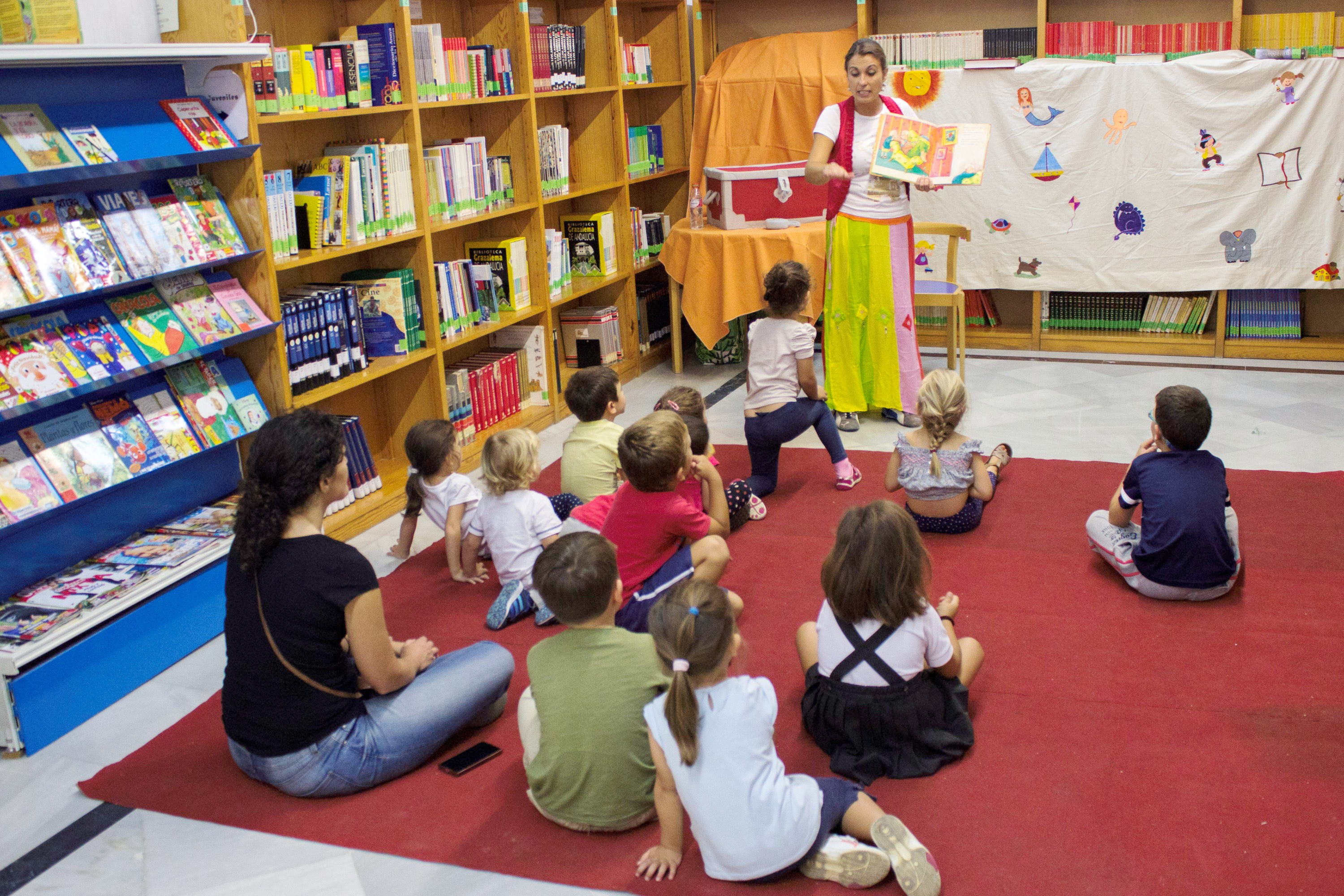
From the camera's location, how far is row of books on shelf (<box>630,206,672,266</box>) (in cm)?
610

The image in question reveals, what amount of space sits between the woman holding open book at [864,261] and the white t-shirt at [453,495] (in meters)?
2.01

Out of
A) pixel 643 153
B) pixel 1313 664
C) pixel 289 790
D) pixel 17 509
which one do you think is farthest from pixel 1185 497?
pixel 643 153

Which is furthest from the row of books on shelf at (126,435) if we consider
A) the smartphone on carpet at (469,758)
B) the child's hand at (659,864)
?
the child's hand at (659,864)

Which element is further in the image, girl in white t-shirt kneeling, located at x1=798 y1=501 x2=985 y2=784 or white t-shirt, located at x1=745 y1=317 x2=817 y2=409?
white t-shirt, located at x1=745 y1=317 x2=817 y2=409

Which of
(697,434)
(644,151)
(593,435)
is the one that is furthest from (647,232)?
(697,434)

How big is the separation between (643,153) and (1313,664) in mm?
4325

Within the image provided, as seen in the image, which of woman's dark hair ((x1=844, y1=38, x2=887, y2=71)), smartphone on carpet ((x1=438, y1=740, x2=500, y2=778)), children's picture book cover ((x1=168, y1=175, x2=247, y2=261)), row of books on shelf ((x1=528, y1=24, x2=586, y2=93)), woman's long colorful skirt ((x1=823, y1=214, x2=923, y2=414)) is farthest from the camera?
row of books on shelf ((x1=528, y1=24, x2=586, y2=93))

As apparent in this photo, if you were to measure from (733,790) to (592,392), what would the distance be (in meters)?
1.79

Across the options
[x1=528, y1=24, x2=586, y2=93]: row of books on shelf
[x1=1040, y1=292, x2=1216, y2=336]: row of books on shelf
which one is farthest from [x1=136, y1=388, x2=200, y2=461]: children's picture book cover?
[x1=1040, y1=292, x2=1216, y2=336]: row of books on shelf

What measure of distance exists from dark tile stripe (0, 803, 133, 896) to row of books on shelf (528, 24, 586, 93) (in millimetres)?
3509

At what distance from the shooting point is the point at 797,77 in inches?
233

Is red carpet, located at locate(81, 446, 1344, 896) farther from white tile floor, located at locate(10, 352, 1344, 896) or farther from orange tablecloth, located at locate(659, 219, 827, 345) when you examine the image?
orange tablecloth, located at locate(659, 219, 827, 345)

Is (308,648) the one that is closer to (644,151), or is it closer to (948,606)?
(948,606)

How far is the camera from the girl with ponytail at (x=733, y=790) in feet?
6.35
